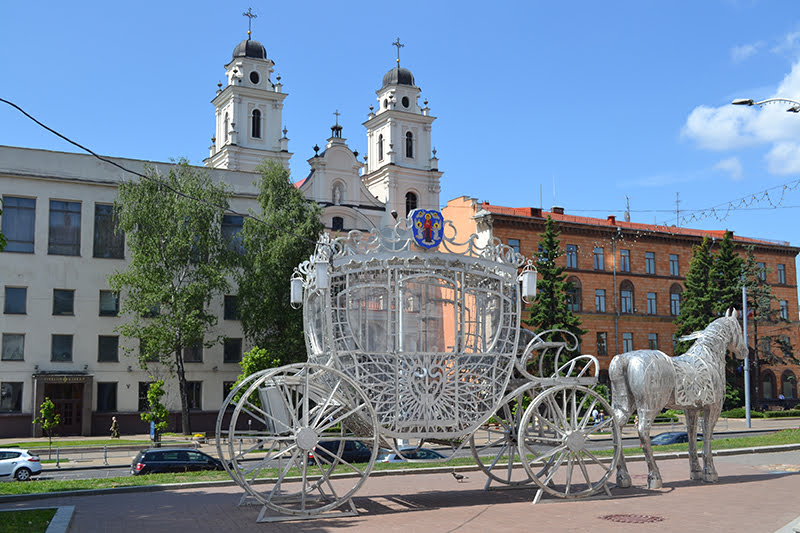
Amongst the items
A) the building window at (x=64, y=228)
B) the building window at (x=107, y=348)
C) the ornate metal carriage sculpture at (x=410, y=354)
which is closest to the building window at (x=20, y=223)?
the building window at (x=64, y=228)

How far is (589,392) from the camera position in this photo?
15883 millimetres

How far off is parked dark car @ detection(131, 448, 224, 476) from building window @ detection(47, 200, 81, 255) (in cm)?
2470

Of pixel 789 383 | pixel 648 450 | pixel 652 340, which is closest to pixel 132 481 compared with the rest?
pixel 648 450

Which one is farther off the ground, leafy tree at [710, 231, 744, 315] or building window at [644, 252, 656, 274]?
building window at [644, 252, 656, 274]

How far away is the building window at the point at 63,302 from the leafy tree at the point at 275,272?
9.21 m

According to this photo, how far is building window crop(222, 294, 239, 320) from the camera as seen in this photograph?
157 feet

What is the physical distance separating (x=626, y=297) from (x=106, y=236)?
120ft

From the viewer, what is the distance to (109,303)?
4538 cm

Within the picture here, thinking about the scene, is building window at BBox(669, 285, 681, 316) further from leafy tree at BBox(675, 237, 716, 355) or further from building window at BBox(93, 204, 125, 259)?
building window at BBox(93, 204, 125, 259)

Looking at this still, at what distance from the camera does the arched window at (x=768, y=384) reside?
6394 cm

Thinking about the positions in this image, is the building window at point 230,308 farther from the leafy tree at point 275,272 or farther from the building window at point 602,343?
the building window at point 602,343

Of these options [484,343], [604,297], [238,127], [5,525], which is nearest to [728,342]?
[484,343]

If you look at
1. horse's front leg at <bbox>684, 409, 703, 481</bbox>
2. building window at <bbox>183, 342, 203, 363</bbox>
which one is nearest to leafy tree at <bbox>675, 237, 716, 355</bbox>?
building window at <bbox>183, 342, 203, 363</bbox>

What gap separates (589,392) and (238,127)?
66633mm
